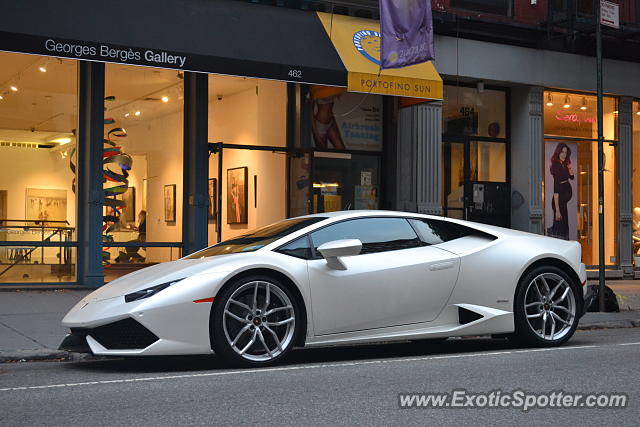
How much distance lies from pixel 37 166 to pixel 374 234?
8.10 meters

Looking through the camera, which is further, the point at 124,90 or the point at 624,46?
the point at 624,46

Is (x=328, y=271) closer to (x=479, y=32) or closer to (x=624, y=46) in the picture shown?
(x=479, y=32)

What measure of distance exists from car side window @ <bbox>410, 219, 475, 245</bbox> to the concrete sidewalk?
3553 millimetres

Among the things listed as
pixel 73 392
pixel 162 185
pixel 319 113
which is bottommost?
pixel 73 392

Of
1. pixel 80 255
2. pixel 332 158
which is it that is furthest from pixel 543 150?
pixel 80 255

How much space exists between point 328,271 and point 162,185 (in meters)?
8.39

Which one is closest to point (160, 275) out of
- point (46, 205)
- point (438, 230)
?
point (438, 230)

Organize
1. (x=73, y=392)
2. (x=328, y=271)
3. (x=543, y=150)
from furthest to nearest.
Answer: (x=543, y=150), (x=328, y=271), (x=73, y=392)

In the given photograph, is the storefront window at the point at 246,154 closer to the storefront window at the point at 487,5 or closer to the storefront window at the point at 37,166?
the storefront window at the point at 37,166

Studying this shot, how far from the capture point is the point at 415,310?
8164 millimetres

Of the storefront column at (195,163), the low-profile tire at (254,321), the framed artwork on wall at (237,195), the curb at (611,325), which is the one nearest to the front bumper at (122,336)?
the low-profile tire at (254,321)

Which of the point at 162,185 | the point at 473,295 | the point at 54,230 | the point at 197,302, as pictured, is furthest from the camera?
the point at 162,185

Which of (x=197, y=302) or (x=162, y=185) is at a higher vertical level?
(x=162, y=185)

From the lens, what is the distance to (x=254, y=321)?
7.48 meters
